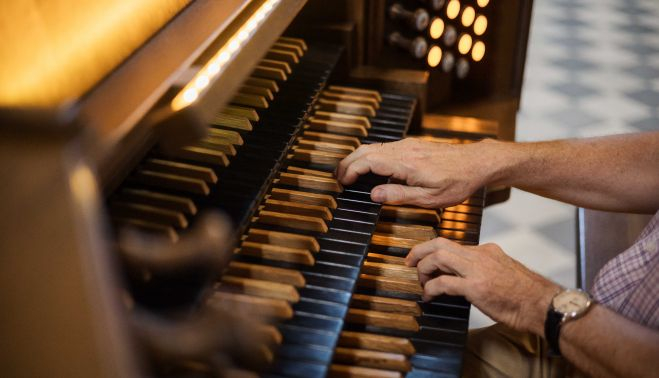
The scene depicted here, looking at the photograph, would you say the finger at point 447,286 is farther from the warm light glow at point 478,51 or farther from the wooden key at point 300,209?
the warm light glow at point 478,51

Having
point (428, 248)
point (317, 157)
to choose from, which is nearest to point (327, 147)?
point (317, 157)

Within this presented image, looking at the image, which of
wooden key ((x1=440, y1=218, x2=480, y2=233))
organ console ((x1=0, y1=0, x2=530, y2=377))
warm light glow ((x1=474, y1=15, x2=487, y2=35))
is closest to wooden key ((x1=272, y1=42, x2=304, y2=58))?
organ console ((x1=0, y1=0, x2=530, y2=377))

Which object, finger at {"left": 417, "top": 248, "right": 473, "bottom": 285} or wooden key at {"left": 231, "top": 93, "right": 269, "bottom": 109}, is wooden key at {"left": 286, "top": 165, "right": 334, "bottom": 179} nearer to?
wooden key at {"left": 231, "top": 93, "right": 269, "bottom": 109}

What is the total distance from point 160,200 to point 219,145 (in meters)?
0.21

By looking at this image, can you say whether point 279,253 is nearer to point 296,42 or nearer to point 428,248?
point 428,248

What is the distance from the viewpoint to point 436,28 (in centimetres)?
219

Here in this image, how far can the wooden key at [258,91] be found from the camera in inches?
62.2

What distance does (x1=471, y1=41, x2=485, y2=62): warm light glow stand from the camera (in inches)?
93.2

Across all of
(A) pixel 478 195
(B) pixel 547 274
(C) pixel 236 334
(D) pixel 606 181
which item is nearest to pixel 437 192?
(A) pixel 478 195

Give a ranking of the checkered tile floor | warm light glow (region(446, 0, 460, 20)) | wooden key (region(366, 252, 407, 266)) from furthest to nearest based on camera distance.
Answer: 1. the checkered tile floor
2. warm light glow (region(446, 0, 460, 20))
3. wooden key (region(366, 252, 407, 266))

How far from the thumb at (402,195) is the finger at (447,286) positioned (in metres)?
0.23

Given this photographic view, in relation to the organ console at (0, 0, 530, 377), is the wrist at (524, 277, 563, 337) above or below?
below

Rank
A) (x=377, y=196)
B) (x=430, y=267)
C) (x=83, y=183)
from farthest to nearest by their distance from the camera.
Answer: (x=377, y=196)
(x=430, y=267)
(x=83, y=183)

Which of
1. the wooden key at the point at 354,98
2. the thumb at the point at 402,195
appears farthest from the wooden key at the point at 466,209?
the wooden key at the point at 354,98
